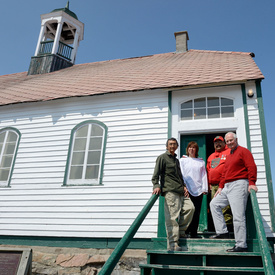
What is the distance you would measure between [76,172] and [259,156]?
4537 mm

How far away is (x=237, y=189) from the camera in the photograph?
3.99 m

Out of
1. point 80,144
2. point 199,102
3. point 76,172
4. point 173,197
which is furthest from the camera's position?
point 80,144

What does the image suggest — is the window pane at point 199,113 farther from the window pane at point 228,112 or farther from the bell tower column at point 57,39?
the bell tower column at point 57,39

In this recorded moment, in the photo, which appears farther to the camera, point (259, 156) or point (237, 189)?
point (259, 156)

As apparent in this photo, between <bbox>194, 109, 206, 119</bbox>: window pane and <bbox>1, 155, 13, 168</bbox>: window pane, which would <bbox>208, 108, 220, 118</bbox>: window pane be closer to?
<bbox>194, 109, 206, 119</bbox>: window pane

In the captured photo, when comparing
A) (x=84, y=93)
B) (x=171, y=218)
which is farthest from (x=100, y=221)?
(x=84, y=93)

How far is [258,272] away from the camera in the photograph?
338 centimetres

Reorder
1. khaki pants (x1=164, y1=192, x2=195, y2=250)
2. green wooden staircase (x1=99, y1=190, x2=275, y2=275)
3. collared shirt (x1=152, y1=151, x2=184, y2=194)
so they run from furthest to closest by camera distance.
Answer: collared shirt (x1=152, y1=151, x2=184, y2=194) → khaki pants (x1=164, y1=192, x2=195, y2=250) → green wooden staircase (x1=99, y1=190, x2=275, y2=275)

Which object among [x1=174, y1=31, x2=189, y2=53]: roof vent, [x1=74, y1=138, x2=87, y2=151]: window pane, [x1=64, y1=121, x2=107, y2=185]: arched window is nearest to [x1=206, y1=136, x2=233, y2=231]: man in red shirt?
[x1=64, y1=121, x2=107, y2=185]: arched window

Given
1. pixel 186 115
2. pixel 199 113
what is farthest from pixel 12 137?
pixel 199 113

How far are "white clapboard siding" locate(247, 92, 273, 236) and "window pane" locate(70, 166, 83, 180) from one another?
4.29 m

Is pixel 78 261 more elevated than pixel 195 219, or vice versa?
pixel 195 219

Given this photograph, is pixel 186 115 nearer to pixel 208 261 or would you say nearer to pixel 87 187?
pixel 87 187

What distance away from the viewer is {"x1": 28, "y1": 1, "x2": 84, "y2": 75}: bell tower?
41.1ft
